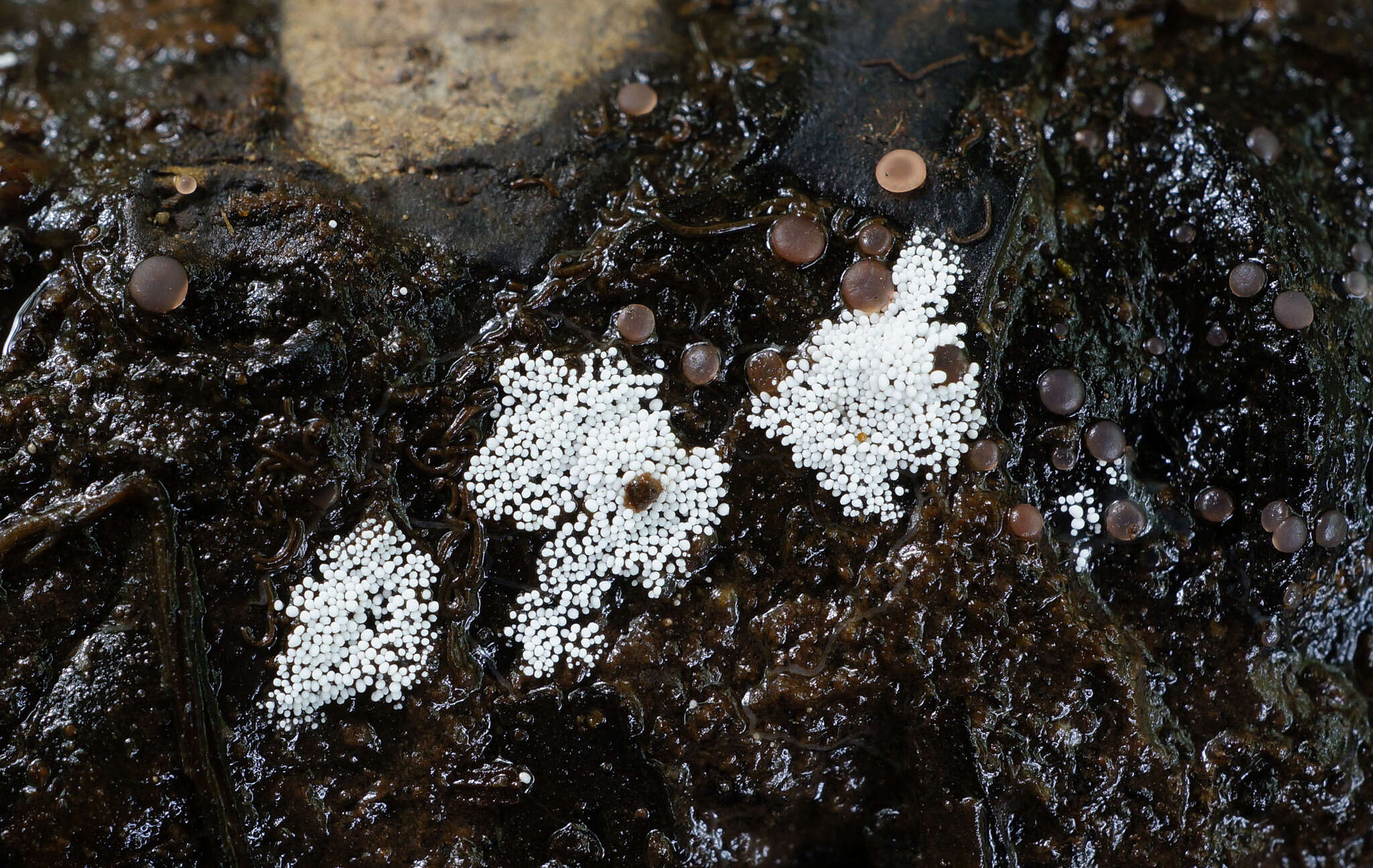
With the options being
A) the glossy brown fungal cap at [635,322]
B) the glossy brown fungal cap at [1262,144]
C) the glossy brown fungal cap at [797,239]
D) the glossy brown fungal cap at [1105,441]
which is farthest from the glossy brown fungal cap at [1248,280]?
the glossy brown fungal cap at [635,322]

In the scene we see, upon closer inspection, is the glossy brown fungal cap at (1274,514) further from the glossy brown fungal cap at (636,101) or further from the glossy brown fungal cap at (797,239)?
the glossy brown fungal cap at (636,101)

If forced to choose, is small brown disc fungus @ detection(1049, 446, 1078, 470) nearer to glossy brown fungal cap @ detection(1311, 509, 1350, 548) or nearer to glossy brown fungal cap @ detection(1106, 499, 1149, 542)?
glossy brown fungal cap @ detection(1106, 499, 1149, 542)

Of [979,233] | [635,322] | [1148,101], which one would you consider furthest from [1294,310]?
[635,322]

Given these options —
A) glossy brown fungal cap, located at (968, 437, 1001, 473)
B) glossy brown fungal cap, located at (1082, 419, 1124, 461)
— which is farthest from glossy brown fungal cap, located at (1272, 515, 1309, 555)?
glossy brown fungal cap, located at (968, 437, 1001, 473)

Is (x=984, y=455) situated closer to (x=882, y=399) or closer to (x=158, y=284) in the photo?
(x=882, y=399)

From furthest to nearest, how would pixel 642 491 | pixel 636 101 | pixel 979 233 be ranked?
pixel 636 101
pixel 979 233
pixel 642 491
